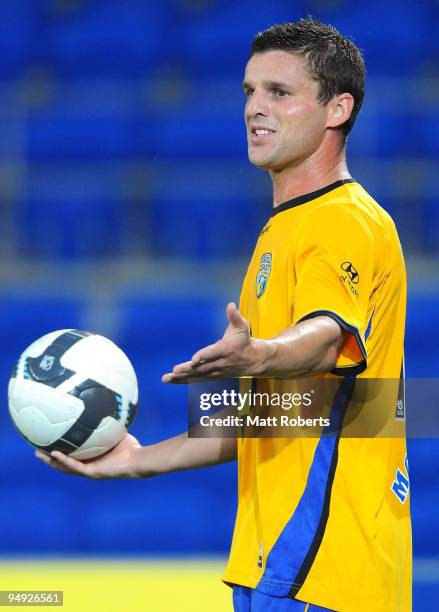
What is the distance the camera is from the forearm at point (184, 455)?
2258 mm

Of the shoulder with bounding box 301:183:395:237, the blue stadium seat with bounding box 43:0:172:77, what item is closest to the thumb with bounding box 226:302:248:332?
the shoulder with bounding box 301:183:395:237

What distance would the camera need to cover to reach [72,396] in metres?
2.21

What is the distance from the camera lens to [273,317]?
2.00m

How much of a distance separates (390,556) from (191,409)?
589 mm

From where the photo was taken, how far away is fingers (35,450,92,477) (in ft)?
7.23

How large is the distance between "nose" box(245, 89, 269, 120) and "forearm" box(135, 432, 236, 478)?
70cm

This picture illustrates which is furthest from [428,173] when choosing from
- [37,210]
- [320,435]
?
[320,435]

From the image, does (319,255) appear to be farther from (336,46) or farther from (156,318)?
(156,318)

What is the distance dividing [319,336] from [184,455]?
2.13 ft

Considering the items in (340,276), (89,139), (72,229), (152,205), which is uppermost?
(89,139)

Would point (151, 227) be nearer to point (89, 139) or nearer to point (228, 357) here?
point (89, 139)

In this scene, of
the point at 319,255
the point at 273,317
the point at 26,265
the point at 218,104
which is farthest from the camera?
the point at 218,104

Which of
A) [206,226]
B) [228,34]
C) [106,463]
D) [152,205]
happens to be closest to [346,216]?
[106,463]

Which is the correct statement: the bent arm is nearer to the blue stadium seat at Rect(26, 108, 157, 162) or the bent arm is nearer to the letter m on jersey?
the letter m on jersey
